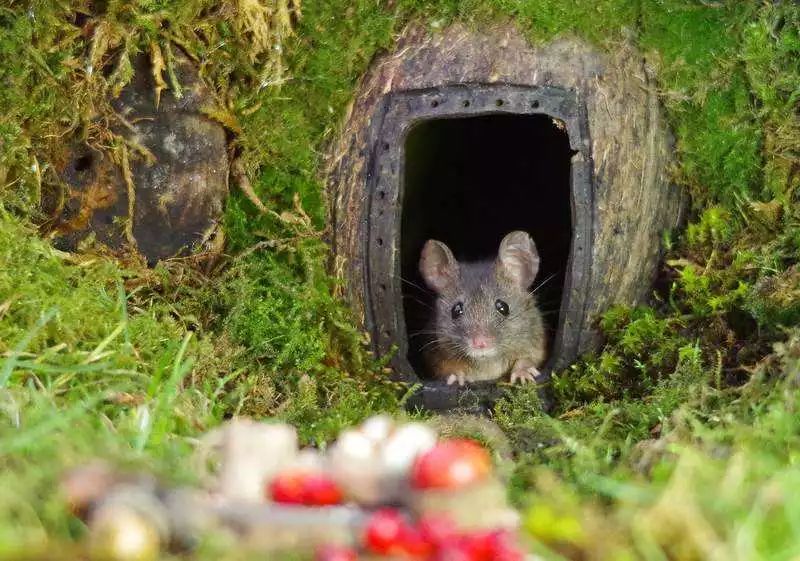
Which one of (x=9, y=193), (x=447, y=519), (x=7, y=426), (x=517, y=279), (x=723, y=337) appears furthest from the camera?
(x=517, y=279)

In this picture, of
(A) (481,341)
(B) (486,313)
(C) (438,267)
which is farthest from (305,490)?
(C) (438,267)

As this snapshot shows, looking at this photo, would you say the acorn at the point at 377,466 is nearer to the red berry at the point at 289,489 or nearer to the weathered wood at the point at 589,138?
the red berry at the point at 289,489

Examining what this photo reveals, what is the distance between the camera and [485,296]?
5996 mm

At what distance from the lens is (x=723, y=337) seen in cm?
470

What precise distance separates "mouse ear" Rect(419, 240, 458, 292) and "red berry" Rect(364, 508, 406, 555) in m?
4.08

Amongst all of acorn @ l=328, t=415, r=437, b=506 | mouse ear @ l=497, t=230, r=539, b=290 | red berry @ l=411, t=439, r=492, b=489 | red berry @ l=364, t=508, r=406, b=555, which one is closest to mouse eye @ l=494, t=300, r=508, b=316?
mouse ear @ l=497, t=230, r=539, b=290

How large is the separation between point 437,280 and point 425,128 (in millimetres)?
1435

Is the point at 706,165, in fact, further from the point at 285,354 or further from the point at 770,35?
the point at 285,354

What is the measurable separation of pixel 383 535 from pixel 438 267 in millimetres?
4236

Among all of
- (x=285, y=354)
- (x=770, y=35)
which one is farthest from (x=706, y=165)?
(x=285, y=354)

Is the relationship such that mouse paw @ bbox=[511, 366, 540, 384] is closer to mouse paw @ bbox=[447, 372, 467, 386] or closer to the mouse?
the mouse

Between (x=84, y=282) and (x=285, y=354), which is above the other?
(x=84, y=282)

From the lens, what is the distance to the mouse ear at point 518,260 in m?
5.97

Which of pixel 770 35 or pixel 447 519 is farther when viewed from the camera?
pixel 770 35
